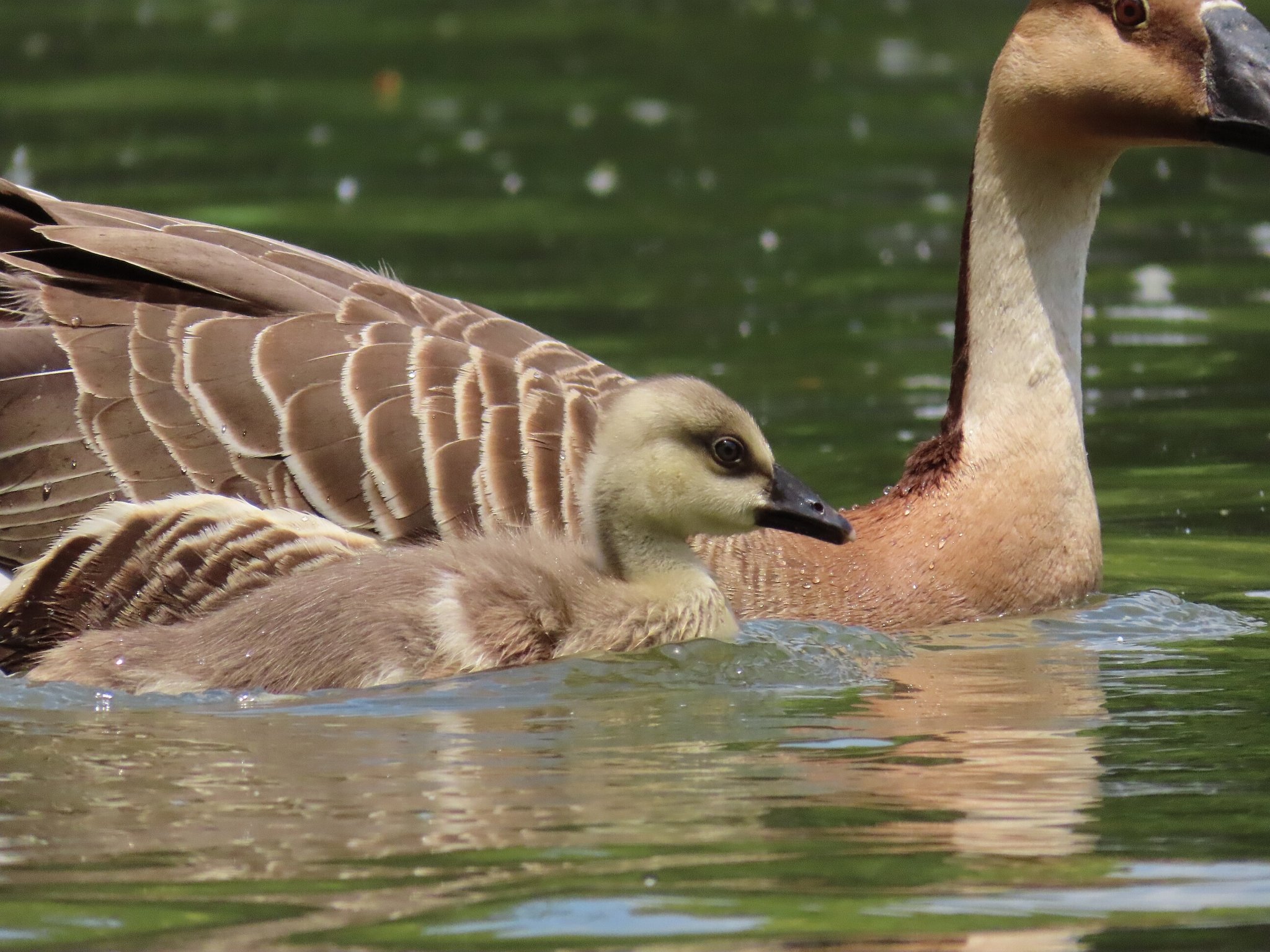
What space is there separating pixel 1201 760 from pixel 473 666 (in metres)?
2.18

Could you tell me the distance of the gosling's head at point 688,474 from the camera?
7246 mm

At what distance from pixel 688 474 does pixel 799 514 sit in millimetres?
377

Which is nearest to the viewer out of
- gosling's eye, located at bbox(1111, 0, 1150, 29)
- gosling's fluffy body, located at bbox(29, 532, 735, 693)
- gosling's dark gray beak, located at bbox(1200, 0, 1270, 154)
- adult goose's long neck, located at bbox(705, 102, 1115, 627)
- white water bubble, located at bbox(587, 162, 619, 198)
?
gosling's fluffy body, located at bbox(29, 532, 735, 693)

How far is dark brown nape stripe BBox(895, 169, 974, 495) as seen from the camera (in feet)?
27.2

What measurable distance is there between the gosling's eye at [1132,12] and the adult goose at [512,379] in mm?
11

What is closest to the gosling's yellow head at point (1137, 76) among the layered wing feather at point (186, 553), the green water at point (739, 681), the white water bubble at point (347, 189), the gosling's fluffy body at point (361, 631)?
the green water at point (739, 681)

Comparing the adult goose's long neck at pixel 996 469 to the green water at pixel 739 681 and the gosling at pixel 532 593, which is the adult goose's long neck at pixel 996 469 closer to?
the green water at pixel 739 681

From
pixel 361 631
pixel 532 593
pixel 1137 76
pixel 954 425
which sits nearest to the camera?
pixel 361 631

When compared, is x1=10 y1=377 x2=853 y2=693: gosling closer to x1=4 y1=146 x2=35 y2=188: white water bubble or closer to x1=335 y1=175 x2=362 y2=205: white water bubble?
x1=335 y1=175 x2=362 y2=205: white water bubble

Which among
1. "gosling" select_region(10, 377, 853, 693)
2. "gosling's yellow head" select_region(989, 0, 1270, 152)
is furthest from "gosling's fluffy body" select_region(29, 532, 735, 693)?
"gosling's yellow head" select_region(989, 0, 1270, 152)

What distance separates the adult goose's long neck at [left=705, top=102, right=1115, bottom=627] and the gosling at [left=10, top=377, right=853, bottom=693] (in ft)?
1.58

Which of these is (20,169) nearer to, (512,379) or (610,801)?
(512,379)

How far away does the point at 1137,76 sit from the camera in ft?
26.8

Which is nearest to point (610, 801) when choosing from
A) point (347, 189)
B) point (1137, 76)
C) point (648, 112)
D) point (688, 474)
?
point (688, 474)
